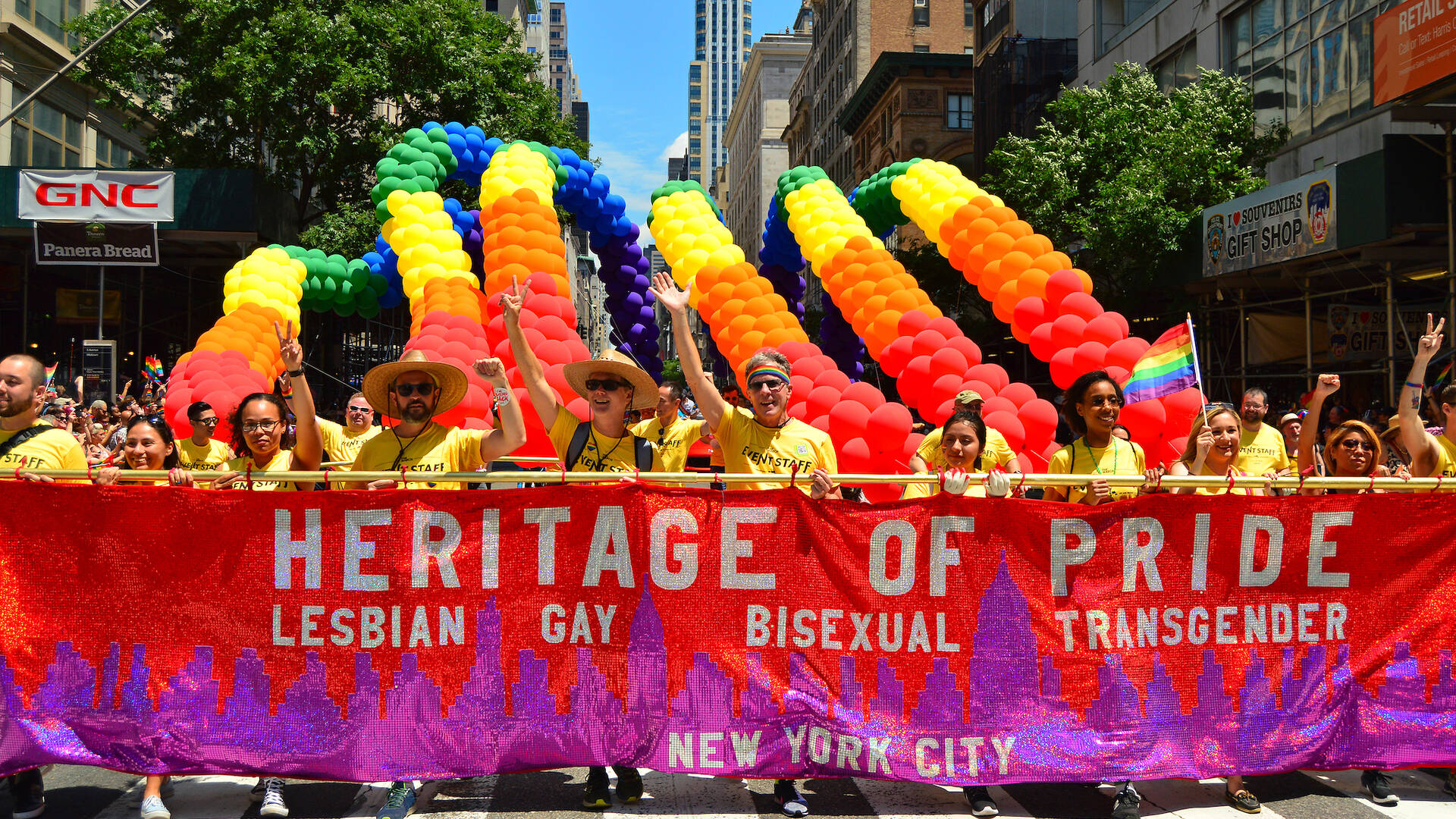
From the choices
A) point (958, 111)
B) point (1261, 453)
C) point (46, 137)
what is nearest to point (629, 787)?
point (1261, 453)

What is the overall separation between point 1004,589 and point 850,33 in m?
65.5

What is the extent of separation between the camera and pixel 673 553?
4633 mm

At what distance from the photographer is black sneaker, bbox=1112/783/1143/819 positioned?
4.54m

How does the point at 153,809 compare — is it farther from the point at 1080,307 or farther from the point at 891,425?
the point at 1080,307

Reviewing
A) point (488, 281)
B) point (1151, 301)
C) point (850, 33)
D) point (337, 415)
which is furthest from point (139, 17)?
point (850, 33)

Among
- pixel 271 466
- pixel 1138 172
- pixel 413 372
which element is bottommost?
pixel 271 466

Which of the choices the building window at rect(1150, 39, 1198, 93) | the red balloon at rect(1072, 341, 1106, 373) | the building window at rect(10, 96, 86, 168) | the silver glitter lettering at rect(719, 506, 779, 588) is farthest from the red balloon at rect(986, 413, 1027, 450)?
the building window at rect(10, 96, 86, 168)

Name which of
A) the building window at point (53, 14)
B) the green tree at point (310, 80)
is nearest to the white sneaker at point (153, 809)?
the green tree at point (310, 80)

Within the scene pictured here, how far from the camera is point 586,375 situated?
18.4 ft

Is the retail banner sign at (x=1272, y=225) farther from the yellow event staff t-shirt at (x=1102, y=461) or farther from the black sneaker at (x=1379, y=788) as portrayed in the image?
the black sneaker at (x=1379, y=788)

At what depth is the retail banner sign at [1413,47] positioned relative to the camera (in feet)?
41.8

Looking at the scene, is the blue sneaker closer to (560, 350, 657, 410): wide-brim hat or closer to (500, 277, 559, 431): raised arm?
(500, 277, 559, 431): raised arm

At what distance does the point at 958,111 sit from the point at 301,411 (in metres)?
52.6

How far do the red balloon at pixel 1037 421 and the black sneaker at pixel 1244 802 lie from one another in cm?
551
